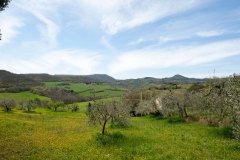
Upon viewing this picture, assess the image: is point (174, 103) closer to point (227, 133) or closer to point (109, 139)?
point (227, 133)

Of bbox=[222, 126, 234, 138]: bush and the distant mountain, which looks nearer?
bbox=[222, 126, 234, 138]: bush

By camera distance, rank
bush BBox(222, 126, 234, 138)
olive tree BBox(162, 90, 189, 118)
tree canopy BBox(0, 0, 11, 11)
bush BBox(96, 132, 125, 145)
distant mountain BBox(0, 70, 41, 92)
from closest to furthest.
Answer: tree canopy BBox(0, 0, 11, 11) → bush BBox(96, 132, 125, 145) → bush BBox(222, 126, 234, 138) → olive tree BBox(162, 90, 189, 118) → distant mountain BBox(0, 70, 41, 92)

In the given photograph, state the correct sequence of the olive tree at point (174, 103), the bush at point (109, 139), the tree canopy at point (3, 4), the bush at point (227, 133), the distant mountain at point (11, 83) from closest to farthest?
the tree canopy at point (3, 4)
the bush at point (109, 139)
the bush at point (227, 133)
the olive tree at point (174, 103)
the distant mountain at point (11, 83)

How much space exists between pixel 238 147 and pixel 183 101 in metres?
27.8

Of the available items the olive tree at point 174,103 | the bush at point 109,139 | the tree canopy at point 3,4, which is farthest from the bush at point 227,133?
the tree canopy at point 3,4

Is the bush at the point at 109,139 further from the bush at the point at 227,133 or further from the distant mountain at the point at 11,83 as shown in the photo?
the distant mountain at the point at 11,83

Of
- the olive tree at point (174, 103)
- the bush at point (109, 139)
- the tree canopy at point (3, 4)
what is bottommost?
the bush at point (109, 139)

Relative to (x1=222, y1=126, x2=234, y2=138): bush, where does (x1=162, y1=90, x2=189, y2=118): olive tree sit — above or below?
above

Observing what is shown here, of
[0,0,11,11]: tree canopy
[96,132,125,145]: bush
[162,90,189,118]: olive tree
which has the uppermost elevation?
[0,0,11,11]: tree canopy

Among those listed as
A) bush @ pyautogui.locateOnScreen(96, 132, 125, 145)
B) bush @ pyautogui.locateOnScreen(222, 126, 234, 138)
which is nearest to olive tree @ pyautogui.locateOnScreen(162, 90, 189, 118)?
bush @ pyautogui.locateOnScreen(222, 126, 234, 138)

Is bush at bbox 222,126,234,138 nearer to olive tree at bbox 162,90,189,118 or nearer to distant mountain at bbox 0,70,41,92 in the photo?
olive tree at bbox 162,90,189,118

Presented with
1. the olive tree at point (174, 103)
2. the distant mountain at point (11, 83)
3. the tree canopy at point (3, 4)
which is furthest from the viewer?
the distant mountain at point (11, 83)

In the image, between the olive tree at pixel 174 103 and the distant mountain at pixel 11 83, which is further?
the distant mountain at pixel 11 83

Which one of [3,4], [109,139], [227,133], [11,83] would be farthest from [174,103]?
[11,83]
